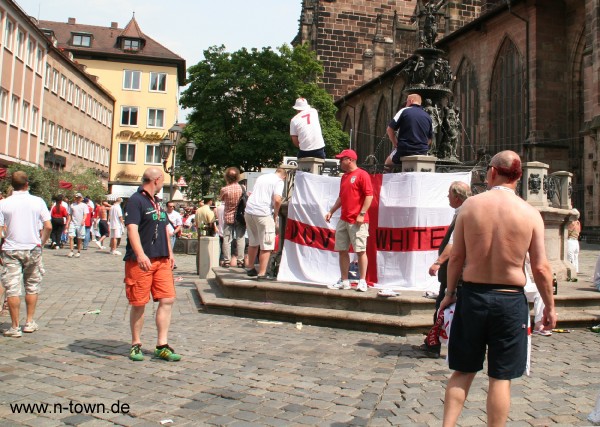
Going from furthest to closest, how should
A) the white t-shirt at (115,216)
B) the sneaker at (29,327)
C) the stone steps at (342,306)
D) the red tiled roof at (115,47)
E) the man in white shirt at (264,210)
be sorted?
the red tiled roof at (115,47), the white t-shirt at (115,216), the man in white shirt at (264,210), the stone steps at (342,306), the sneaker at (29,327)

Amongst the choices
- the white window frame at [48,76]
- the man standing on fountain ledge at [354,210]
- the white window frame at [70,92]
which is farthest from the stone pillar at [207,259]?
the white window frame at [70,92]

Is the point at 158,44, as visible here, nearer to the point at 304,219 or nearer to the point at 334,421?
the point at 304,219

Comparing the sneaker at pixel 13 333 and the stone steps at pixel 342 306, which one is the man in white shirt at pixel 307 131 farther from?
the sneaker at pixel 13 333

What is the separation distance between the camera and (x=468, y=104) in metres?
34.0

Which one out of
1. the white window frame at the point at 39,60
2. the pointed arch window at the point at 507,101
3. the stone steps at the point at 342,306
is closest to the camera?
the stone steps at the point at 342,306

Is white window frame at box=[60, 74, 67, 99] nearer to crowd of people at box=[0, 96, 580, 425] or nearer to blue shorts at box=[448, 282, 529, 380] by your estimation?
crowd of people at box=[0, 96, 580, 425]

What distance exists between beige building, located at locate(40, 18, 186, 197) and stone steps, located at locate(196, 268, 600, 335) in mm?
55876

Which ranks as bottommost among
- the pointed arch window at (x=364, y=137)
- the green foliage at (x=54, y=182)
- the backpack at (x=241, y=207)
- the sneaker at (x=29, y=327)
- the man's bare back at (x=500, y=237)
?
the sneaker at (x=29, y=327)

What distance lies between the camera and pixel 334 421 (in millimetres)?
4457

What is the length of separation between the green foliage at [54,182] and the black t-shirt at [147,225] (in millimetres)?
15622

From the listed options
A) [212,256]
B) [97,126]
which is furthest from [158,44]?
[212,256]

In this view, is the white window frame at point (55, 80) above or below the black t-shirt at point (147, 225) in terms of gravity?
above

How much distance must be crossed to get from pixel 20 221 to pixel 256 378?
3.66 metres

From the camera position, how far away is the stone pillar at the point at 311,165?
32.0ft
